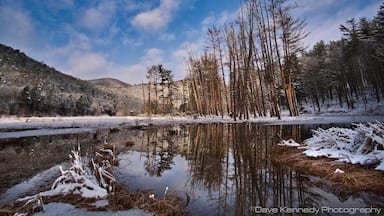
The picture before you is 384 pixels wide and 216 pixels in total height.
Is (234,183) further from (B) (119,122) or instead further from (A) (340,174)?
(B) (119,122)

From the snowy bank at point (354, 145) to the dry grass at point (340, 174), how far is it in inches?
7.1

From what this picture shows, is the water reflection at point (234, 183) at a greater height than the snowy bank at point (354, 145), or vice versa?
the snowy bank at point (354, 145)

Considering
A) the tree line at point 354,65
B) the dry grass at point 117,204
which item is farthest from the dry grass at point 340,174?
the tree line at point 354,65

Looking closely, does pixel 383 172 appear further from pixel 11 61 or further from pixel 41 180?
pixel 11 61

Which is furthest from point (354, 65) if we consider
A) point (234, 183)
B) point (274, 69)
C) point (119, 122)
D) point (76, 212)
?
point (76, 212)

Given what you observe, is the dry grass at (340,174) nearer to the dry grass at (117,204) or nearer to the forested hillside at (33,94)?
the dry grass at (117,204)

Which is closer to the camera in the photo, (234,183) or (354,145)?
(234,183)

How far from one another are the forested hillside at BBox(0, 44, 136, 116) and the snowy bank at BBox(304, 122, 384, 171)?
114 feet

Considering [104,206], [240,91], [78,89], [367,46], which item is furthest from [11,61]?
[367,46]

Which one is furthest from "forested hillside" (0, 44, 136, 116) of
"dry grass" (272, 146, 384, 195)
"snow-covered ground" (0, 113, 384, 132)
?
"dry grass" (272, 146, 384, 195)

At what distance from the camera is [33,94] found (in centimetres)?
3039

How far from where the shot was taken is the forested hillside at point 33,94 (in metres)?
29.4

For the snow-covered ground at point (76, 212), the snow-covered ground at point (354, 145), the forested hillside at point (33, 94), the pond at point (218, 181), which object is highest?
the forested hillside at point (33, 94)

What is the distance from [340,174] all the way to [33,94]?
37027 millimetres
